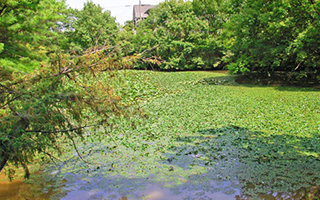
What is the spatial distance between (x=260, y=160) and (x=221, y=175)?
4.38 ft

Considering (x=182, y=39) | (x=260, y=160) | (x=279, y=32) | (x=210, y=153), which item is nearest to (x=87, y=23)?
(x=182, y=39)

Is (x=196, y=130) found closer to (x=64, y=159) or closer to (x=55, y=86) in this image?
(x=64, y=159)

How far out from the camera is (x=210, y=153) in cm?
802

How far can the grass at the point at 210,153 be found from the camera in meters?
6.17

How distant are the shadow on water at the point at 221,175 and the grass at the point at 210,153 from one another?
0.02 m

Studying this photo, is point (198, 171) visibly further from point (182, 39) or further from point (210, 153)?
point (182, 39)

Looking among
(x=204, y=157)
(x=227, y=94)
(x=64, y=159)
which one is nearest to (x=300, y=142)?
(x=204, y=157)

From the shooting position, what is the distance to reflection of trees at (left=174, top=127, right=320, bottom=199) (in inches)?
231

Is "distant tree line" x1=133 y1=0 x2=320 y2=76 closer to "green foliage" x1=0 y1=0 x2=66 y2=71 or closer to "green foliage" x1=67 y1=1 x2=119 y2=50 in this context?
"green foliage" x1=67 y1=1 x2=119 y2=50

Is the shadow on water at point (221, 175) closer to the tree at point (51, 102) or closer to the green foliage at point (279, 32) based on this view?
the tree at point (51, 102)

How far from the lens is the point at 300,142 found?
339 inches

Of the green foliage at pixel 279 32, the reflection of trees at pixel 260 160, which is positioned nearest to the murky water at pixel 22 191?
the reflection of trees at pixel 260 160

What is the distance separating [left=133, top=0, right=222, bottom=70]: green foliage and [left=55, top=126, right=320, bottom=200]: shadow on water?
2481 centimetres

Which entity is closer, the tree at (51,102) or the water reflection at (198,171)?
the tree at (51,102)
